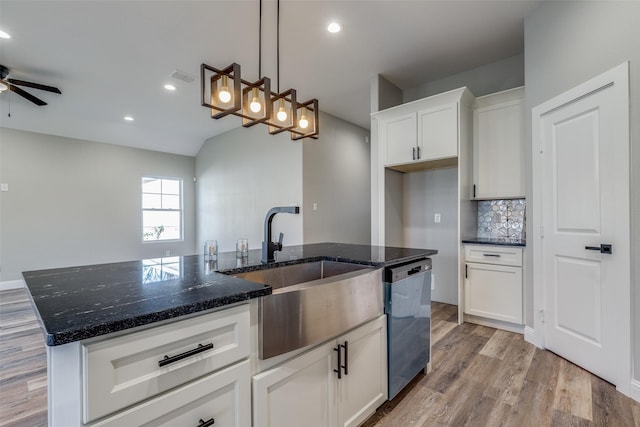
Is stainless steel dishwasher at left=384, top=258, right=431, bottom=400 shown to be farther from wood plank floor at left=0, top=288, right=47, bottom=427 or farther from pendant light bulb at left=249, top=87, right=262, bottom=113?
wood plank floor at left=0, top=288, right=47, bottom=427

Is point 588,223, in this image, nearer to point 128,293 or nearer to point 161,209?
point 128,293

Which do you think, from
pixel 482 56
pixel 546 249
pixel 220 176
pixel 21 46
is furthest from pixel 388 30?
pixel 220 176

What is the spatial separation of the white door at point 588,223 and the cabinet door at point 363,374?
1.59m

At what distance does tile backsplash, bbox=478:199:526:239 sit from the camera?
3.29m

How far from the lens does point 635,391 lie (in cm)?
183

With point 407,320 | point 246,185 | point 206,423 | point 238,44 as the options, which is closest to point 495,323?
point 407,320

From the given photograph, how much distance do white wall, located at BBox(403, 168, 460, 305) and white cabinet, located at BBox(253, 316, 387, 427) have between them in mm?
2423

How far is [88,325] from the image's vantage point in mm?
729

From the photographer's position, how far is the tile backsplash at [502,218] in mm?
3289

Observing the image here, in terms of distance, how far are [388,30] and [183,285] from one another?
9.50 ft

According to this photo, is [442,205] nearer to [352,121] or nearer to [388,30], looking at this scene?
[388,30]

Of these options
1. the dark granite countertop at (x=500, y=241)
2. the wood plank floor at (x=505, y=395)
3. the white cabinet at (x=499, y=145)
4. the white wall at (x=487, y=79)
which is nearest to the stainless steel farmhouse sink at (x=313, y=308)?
the wood plank floor at (x=505, y=395)

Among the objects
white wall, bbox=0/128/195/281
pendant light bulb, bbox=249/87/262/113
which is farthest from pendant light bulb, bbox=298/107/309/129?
white wall, bbox=0/128/195/281

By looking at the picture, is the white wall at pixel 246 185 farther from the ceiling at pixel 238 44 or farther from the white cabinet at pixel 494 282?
the white cabinet at pixel 494 282
